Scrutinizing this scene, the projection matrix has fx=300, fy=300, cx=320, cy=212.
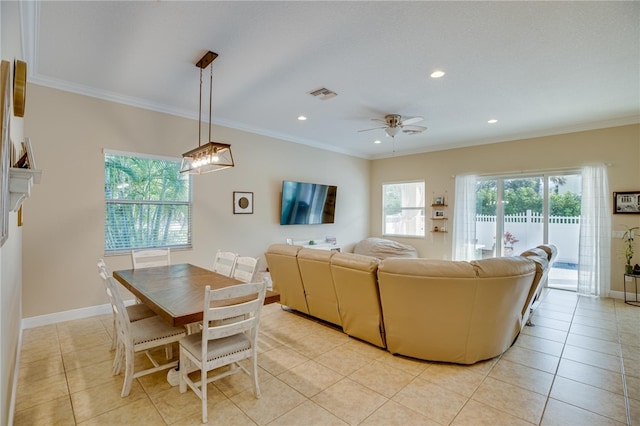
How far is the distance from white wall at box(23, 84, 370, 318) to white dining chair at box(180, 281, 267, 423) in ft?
8.01

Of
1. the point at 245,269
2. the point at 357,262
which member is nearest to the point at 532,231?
the point at 357,262

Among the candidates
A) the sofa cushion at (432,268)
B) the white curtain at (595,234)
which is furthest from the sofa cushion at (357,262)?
the white curtain at (595,234)

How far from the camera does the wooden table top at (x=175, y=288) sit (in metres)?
2.00

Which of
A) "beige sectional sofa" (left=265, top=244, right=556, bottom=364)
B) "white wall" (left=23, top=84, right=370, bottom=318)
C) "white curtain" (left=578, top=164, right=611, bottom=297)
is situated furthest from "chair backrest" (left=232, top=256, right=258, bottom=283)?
"white curtain" (left=578, top=164, right=611, bottom=297)

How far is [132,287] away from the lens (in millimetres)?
2646

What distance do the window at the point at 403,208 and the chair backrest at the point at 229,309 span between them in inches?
223

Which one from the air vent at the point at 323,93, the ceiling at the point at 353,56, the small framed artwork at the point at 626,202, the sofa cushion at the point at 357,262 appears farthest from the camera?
the small framed artwork at the point at 626,202

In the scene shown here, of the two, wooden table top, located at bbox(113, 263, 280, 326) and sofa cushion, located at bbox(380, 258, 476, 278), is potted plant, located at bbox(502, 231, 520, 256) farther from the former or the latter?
wooden table top, located at bbox(113, 263, 280, 326)

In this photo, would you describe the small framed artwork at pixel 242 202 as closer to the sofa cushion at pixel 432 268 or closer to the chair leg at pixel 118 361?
the chair leg at pixel 118 361

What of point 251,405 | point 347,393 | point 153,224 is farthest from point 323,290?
point 153,224

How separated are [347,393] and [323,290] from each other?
1.21 metres

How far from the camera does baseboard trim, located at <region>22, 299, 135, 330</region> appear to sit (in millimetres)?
3439

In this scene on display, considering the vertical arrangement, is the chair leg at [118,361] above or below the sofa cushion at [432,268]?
below

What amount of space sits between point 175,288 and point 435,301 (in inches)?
88.7
